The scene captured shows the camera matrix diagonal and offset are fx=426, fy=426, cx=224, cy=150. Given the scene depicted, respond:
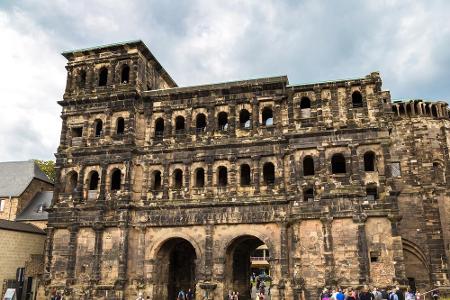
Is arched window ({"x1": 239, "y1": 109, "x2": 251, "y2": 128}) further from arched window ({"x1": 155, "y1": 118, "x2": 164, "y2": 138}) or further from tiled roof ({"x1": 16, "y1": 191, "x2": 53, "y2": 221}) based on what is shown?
tiled roof ({"x1": 16, "y1": 191, "x2": 53, "y2": 221})

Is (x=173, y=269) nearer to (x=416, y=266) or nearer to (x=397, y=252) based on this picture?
(x=397, y=252)

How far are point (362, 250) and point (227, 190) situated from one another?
906cm

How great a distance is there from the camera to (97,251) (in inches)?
1113

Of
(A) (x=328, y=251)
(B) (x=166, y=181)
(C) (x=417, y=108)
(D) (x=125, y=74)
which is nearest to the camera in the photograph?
(A) (x=328, y=251)

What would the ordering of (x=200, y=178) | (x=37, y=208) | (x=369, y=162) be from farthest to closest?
1. (x=37, y=208)
2. (x=200, y=178)
3. (x=369, y=162)

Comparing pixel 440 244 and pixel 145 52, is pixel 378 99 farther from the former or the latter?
pixel 145 52

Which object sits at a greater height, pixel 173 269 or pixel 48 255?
pixel 48 255

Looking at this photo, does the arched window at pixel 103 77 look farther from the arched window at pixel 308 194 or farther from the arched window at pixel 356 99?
the arched window at pixel 356 99

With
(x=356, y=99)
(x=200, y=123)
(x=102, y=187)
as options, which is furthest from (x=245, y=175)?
(x=102, y=187)

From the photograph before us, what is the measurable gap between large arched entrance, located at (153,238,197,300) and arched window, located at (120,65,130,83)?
12611 millimetres

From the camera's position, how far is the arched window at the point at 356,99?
27720 millimetres

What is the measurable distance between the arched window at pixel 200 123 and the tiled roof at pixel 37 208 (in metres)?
17.1

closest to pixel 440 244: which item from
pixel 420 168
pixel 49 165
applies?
pixel 420 168

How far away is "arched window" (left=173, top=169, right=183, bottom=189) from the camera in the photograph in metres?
29.3
